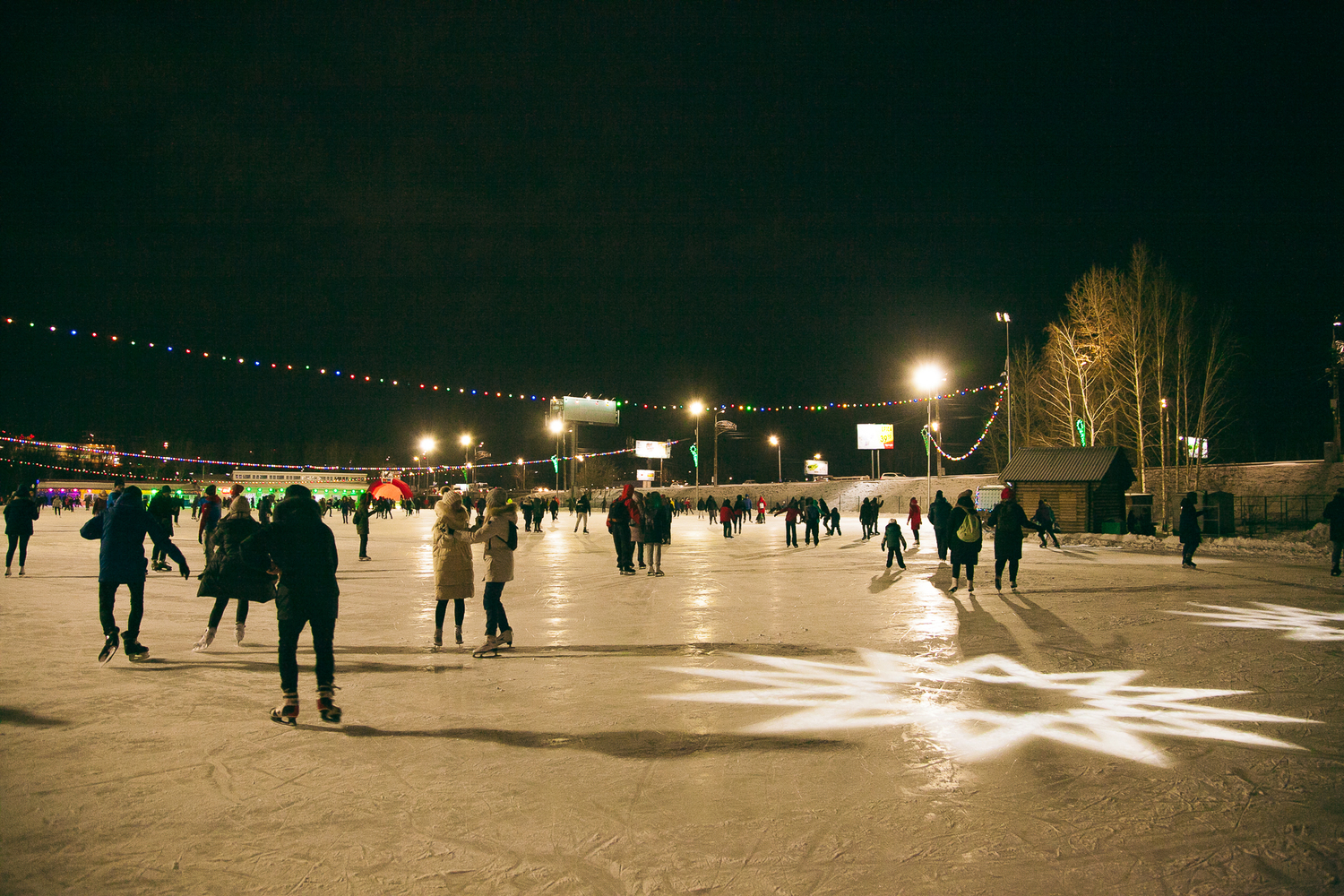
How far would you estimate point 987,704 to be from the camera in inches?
198

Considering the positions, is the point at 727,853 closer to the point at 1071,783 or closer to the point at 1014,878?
the point at 1014,878

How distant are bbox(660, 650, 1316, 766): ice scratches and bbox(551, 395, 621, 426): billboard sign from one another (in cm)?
6112

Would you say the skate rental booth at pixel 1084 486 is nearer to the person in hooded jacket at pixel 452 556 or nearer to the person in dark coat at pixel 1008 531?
the person in dark coat at pixel 1008 531

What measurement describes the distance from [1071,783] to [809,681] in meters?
2.22

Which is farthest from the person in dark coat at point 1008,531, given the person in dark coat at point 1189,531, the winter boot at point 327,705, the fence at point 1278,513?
the fence at point 1278,513

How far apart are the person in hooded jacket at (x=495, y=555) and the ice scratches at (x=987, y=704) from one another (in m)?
1.63

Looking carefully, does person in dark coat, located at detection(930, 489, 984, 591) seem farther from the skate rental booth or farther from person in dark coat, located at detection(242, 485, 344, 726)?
the skate rental booth

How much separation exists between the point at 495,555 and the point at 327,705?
218 centimetres

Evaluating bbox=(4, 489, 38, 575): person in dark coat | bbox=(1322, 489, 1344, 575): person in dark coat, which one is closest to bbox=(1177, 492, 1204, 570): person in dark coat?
bbox=(1322, 489, 1344, 575): person in dark coat

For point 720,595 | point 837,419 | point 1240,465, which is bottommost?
point 720,595

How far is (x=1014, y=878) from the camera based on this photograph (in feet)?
8.90

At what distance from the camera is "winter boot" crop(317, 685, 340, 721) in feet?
15.1

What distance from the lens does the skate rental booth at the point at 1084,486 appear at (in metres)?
25.7

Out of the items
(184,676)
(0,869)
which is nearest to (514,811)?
(0,869)
